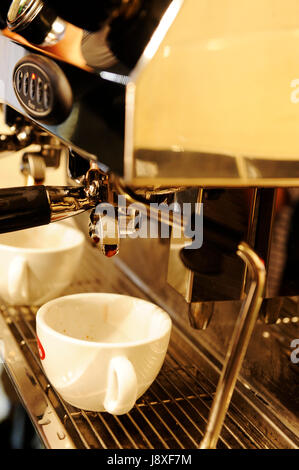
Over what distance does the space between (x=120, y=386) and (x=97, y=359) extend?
0.03 m

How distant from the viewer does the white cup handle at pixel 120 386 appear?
0.45 metres

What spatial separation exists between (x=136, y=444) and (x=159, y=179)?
25 centimetres

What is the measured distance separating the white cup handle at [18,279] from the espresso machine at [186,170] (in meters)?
0.05

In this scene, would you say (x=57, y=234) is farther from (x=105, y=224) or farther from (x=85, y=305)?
(x=105, y=224)

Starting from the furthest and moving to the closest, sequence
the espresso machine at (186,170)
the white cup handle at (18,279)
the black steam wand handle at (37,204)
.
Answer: the white cup handle at (18,279) < the black steam wand handle at (37,204) < the espresso machine at (186,170)

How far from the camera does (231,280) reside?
0.46 m

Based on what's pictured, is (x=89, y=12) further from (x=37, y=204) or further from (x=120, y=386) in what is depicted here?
(x=120, y=386)

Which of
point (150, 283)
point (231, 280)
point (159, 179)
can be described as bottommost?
point (150, 283)

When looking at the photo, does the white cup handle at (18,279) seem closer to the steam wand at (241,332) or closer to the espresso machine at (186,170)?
the espresso machine at (186,170)

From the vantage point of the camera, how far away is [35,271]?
683 mm

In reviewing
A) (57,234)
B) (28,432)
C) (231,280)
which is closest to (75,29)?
(231,280)

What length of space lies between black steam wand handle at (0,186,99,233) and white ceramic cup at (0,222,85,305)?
0.71 ft

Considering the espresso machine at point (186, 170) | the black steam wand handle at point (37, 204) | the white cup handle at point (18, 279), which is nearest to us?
the espresso machine at point (186, 170)

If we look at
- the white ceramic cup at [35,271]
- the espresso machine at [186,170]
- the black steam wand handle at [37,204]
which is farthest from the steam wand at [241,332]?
the white ceramic cup at [35,271]
